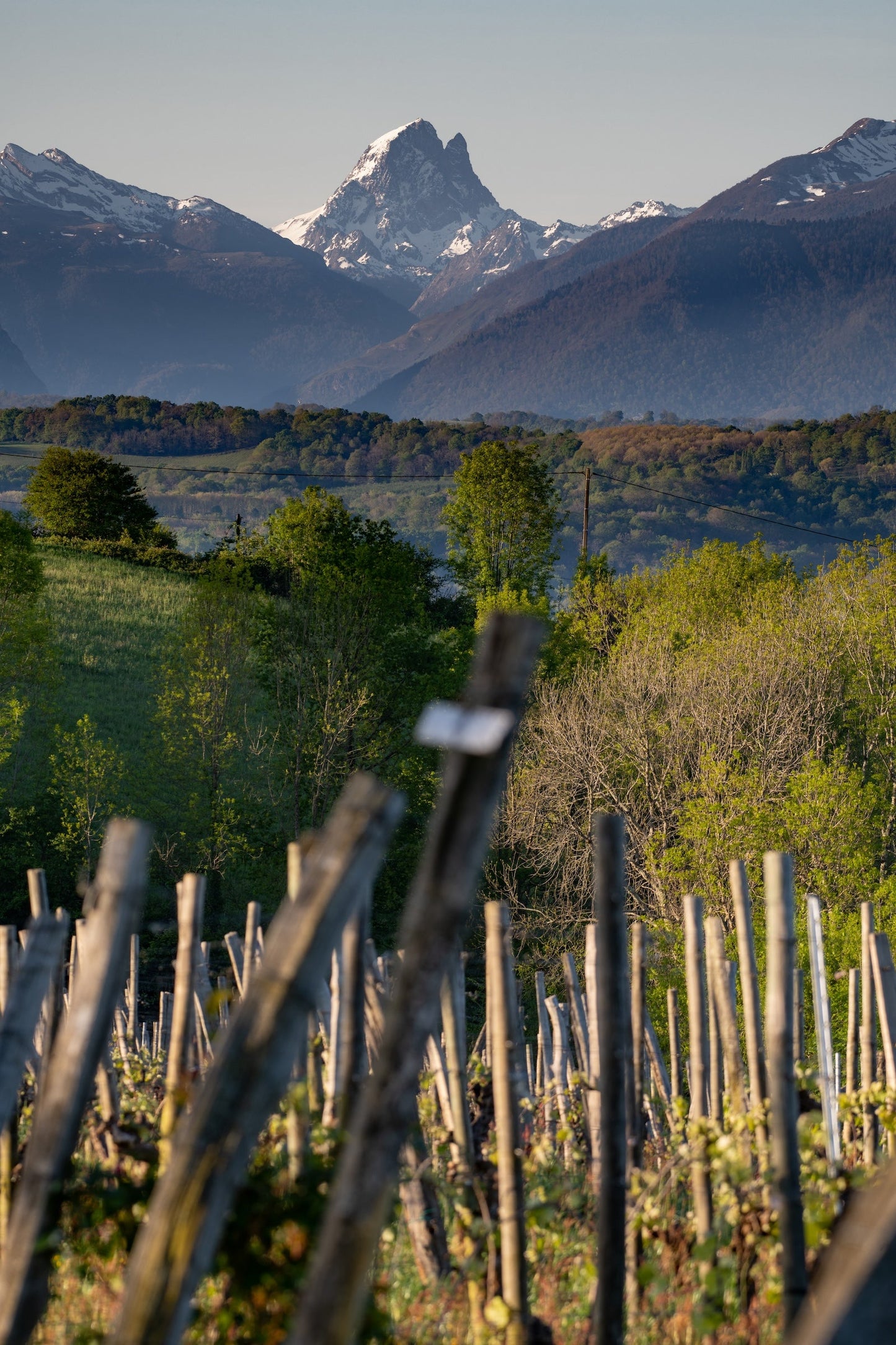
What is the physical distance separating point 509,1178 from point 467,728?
7.43 feet

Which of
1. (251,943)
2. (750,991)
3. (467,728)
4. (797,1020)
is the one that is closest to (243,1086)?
(467,728)

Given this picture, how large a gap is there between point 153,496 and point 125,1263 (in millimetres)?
163760

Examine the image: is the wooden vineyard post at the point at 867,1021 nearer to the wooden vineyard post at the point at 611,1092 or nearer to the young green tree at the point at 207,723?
the wooden vineyard post at the point at 611,1092

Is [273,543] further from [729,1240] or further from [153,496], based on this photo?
[153,496]

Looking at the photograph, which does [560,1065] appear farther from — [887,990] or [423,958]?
[423,958]

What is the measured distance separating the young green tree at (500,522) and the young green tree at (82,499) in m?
26.7

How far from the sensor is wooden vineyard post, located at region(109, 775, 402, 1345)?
2469 millimetres

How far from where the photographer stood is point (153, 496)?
16225 centimetres

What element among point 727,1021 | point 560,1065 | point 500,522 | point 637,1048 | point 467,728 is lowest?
point 560,1065

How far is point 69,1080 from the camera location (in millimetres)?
2826

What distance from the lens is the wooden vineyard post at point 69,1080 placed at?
285 cm

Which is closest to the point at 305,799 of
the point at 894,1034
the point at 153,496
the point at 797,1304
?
the point at 894,1034

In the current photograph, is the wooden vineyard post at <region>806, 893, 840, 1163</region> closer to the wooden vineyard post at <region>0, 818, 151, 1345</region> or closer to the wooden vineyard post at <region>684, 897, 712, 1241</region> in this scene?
the wooden vineyard post at <region>684, 897, 712, 1241</region>

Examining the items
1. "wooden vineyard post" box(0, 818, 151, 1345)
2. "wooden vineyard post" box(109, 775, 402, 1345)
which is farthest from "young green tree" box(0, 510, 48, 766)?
"wooden vineyard post" box(109, 775, 402, 1345)
